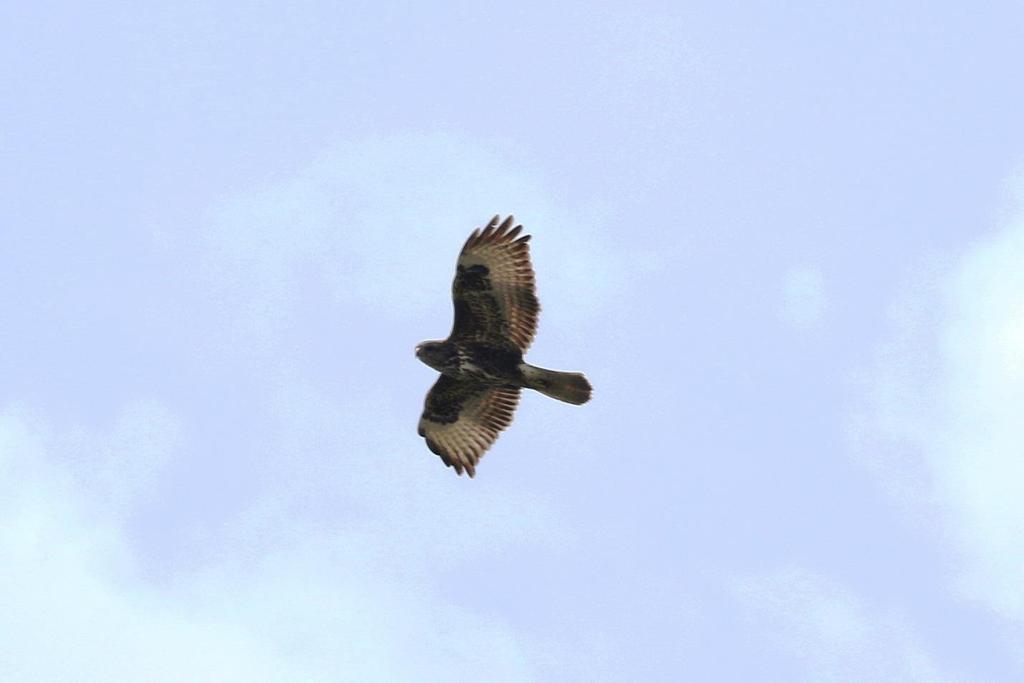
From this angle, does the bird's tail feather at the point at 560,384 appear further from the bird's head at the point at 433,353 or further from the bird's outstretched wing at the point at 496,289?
the bird's head at the point at 433,353

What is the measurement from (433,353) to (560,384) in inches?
65.8

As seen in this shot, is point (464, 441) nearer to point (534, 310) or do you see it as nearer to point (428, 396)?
point (428, 396)

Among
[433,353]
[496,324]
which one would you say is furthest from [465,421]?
[496,324]

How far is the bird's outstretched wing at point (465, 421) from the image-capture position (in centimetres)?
2220

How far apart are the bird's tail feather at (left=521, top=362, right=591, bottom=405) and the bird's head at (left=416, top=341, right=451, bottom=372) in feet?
3.36

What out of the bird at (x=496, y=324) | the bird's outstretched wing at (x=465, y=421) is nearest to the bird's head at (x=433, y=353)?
the bird at (x=496, y=324)

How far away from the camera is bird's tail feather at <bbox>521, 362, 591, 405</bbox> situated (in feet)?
66.8

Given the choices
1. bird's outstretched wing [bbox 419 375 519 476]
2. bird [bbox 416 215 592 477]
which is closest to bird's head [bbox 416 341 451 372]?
bird [bbox 416 215 592 477]

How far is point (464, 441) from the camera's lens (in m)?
22.4

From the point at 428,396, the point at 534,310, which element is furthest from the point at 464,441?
the point at 534,310

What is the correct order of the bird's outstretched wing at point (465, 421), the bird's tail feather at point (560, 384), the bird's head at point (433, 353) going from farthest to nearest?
the bird's outstretched wing at point (465, 421), the bird's head at point (433, 353), the bird's tail feather at point (560, 384)

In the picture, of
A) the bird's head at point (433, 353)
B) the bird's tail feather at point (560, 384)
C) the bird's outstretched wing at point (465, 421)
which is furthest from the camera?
the bird's outstretched wing at point (465, 421)

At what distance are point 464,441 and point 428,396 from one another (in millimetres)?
754

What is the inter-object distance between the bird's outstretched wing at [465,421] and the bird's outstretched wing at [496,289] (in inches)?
54.1
